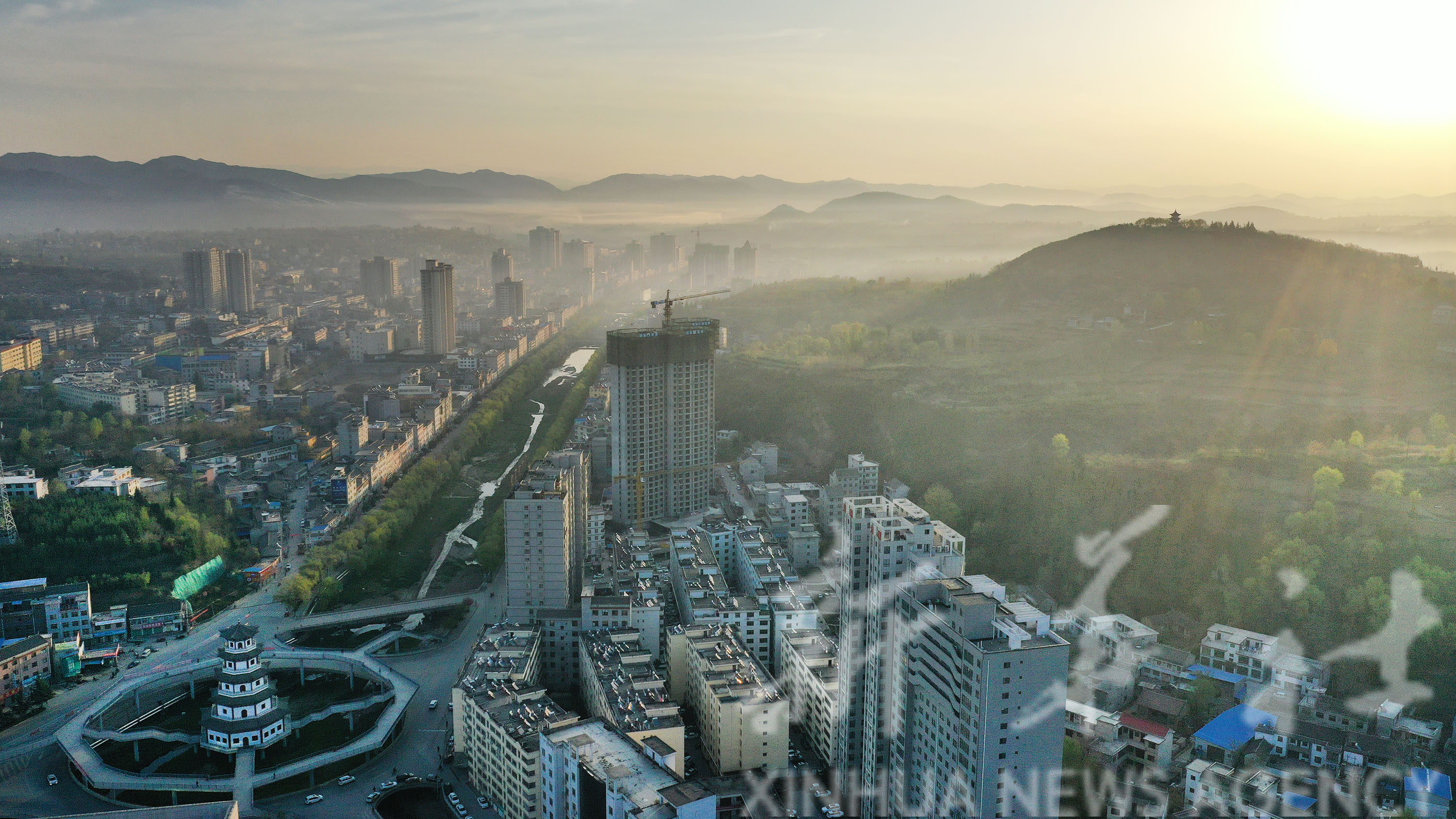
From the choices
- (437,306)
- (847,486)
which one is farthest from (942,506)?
(437,306)

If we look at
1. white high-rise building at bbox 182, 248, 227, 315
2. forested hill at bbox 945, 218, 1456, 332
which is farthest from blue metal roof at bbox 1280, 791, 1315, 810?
white high-rise building at bbox 182, 248, 227, 315

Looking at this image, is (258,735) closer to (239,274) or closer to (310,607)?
(310,607)

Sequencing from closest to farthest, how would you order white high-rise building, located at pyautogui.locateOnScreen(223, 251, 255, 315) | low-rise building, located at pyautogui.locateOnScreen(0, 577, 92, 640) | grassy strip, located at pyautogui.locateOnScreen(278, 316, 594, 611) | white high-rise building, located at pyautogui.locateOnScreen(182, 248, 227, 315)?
1. low-rise building, located at pyautogui.locateOnScreen(0, 577, 92, 640)
2. grassy strip, located at pyautogui.locateOnScreen(278, 316, 594, 611)
3. white high-rise building, located at pyautogui.locateOnScreen(182, 248, 227, 315)
4. white high-rise building, located at pyautogui.locateOnScreen(223, 251, 255, 315)

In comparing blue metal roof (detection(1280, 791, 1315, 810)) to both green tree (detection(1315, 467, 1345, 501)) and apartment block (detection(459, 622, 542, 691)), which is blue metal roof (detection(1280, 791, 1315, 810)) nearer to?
green tree (detection(1315, 467, 1345, 501))

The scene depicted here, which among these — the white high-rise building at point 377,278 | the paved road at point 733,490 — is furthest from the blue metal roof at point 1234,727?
the white high-rise building at point 377,278

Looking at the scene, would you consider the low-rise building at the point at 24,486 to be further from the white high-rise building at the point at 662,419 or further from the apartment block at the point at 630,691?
the apartment block at the point at 630,691

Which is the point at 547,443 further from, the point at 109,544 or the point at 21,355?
the point at 21,355

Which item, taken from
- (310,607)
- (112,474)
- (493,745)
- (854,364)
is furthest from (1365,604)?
(112,474)
